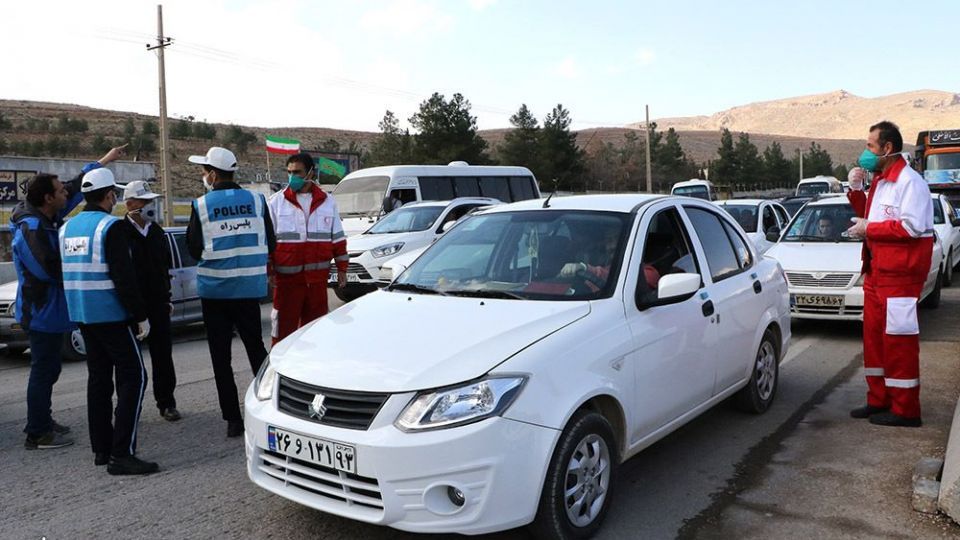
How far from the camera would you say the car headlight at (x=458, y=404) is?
3027mm

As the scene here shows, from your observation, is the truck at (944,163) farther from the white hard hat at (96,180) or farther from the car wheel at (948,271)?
the white hard hat at (96,180)

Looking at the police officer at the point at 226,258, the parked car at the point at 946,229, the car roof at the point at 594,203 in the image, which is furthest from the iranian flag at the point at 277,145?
the car roof at the point at 594,203

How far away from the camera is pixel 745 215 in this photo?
1309 centimetres

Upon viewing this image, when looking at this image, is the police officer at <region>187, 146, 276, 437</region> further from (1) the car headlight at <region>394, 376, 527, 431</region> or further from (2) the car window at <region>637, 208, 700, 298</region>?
(2) the car window at <region>637, 208, 700, 298</region>

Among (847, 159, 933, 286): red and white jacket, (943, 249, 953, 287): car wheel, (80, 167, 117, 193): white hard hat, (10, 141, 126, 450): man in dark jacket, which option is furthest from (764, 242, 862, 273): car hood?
(10, 141, 126, 450): man in dark jacket

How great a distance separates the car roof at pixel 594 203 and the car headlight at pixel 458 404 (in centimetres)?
178

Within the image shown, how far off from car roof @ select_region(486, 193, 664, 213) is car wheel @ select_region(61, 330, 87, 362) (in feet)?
18.5

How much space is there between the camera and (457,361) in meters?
3.19

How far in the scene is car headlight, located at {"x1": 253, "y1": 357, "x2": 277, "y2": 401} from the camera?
11.8ft

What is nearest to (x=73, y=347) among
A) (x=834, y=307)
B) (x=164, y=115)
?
(x=834, y=307)

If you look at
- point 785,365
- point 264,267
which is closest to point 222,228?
point 264,267

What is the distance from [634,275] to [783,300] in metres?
Answer: 2.42

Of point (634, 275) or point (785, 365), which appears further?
point (785, 365)

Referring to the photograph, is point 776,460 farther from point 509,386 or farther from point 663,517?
point 509,386
